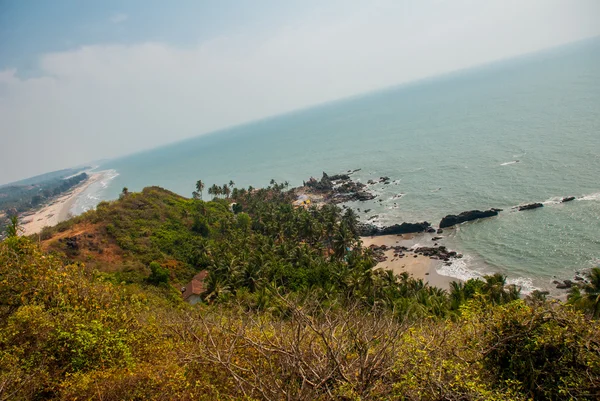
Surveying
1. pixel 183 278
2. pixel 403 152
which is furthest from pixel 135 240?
pixel 403 152

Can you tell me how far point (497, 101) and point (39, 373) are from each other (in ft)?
550

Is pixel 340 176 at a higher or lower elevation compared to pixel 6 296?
lower

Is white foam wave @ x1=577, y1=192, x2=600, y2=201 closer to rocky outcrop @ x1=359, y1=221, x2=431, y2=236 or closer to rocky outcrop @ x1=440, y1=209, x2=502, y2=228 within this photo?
rocky outcrop @ x1=440, y1=209, x2=502, y2=228

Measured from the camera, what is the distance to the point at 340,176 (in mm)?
97062

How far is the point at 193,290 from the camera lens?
4012 cm

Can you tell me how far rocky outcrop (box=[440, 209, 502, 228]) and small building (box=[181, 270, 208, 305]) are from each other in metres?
41.8

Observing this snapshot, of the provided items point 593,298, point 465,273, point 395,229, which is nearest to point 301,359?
point 593,298

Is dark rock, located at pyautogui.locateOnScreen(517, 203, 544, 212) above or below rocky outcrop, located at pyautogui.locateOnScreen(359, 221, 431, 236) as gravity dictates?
above

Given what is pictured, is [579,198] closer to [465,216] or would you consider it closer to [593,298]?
[465,216]

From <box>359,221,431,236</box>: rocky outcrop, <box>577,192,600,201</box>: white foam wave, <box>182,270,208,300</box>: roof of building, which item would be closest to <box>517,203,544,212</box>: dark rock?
<box>577,192,600,201</box>: white foam wave

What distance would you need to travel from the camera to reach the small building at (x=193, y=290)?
128ft

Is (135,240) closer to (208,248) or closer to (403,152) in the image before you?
(208,248)

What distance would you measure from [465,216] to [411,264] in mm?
15433

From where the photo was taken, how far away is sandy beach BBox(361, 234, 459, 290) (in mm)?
43750
